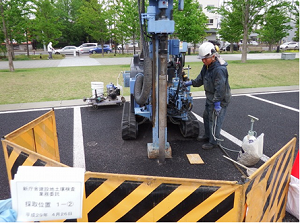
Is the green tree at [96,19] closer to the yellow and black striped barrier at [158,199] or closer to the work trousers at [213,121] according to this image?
the work trousers at [213,121]

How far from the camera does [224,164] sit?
448 centimetres

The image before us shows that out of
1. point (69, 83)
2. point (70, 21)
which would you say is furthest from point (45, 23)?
point (70, 21)

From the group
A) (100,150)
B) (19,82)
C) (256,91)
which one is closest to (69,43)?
(19,82)

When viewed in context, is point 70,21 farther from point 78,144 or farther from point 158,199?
point 158,199

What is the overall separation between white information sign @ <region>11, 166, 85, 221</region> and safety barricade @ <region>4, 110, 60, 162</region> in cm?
128

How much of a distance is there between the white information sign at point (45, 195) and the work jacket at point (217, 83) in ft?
11.1

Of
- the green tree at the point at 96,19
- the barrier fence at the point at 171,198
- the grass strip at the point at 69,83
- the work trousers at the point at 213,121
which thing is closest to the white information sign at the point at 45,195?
the barrier fence at the point at 171,198

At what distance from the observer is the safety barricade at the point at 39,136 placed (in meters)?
3.12

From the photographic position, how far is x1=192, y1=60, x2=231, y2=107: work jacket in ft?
14.8

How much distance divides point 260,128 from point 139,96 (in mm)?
3510

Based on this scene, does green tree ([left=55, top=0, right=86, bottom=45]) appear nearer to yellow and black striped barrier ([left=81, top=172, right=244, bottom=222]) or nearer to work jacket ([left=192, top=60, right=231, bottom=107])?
work jacket ([left=192, top=60, right=231, bottom=107])

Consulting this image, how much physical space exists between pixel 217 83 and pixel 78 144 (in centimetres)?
315

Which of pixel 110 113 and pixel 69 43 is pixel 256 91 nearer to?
pixel 110 113

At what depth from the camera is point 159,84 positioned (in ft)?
13.3
